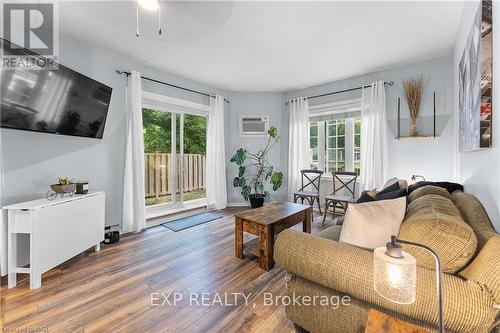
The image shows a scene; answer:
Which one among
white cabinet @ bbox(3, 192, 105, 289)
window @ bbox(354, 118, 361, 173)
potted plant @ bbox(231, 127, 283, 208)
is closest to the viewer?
white cabinet @ bbox(3, 192, 105, 289)

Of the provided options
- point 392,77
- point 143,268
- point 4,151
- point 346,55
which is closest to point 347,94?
point 392,77

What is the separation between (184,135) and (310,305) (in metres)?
3.73

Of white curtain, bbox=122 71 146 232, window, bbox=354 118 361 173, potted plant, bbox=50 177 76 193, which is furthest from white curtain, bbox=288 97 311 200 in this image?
potted plant, bbox=50 177 76 193

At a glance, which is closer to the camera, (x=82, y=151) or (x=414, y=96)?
(x=82, y=151)

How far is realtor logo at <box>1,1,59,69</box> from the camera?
1932mm

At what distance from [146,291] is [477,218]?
2390 mm

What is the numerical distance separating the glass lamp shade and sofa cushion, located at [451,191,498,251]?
2.07 feet

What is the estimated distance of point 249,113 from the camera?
501 cm

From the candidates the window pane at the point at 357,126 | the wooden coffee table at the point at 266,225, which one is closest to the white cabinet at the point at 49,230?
the wooden coffee table at the point at 266,225

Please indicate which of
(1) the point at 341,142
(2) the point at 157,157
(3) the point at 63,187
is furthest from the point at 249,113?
(3) the point at 63,187

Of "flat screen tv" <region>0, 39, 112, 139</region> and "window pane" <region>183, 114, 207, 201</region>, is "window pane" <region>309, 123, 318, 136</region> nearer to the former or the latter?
"window pane" <region>183, 114, 207, 201</region>

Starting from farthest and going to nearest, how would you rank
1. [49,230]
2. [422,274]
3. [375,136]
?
[375,136], [49,230], [422,274]

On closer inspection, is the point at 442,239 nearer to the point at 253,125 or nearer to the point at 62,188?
the point at 62,188

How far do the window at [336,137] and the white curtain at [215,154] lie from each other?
6.23 ft
